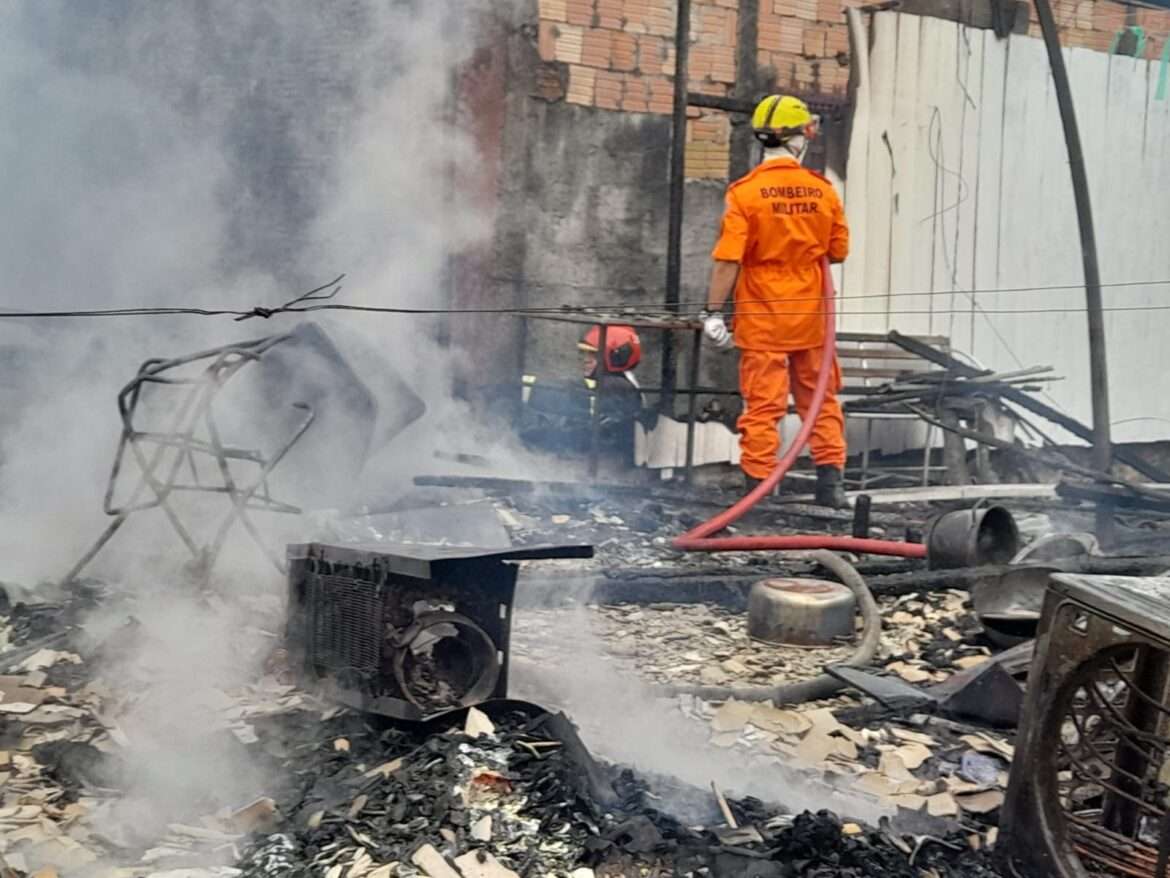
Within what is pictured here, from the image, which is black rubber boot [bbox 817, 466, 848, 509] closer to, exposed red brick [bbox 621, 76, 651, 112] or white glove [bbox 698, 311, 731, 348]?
white glove [bbox 698, 311, 731, 348]

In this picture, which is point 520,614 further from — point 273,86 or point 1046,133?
point 1046,133

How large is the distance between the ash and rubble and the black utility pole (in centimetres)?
290

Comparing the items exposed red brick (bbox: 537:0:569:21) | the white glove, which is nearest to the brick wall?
exposed red brick (bbox: 537:0:569:21)

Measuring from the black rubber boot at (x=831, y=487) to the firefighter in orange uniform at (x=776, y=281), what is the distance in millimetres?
117

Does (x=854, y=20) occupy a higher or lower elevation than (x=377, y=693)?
higher

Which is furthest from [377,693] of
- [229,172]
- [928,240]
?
[928,240]

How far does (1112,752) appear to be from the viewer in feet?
10.5

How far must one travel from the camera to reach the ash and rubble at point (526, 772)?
3139 millimetres

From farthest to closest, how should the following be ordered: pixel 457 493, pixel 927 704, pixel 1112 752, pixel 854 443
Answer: pixel 854 443, pixel 457 493, pixel 927 704, pixel 1112 752

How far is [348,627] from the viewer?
4.07 m

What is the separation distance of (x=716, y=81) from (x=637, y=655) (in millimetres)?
5520

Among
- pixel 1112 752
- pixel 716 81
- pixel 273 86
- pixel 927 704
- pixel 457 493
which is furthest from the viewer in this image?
pixel 716 81

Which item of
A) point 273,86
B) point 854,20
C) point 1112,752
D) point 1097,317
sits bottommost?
point 1112,752

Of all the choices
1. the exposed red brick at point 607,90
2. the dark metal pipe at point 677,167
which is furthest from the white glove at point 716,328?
the exposed red brick at point 607,90
